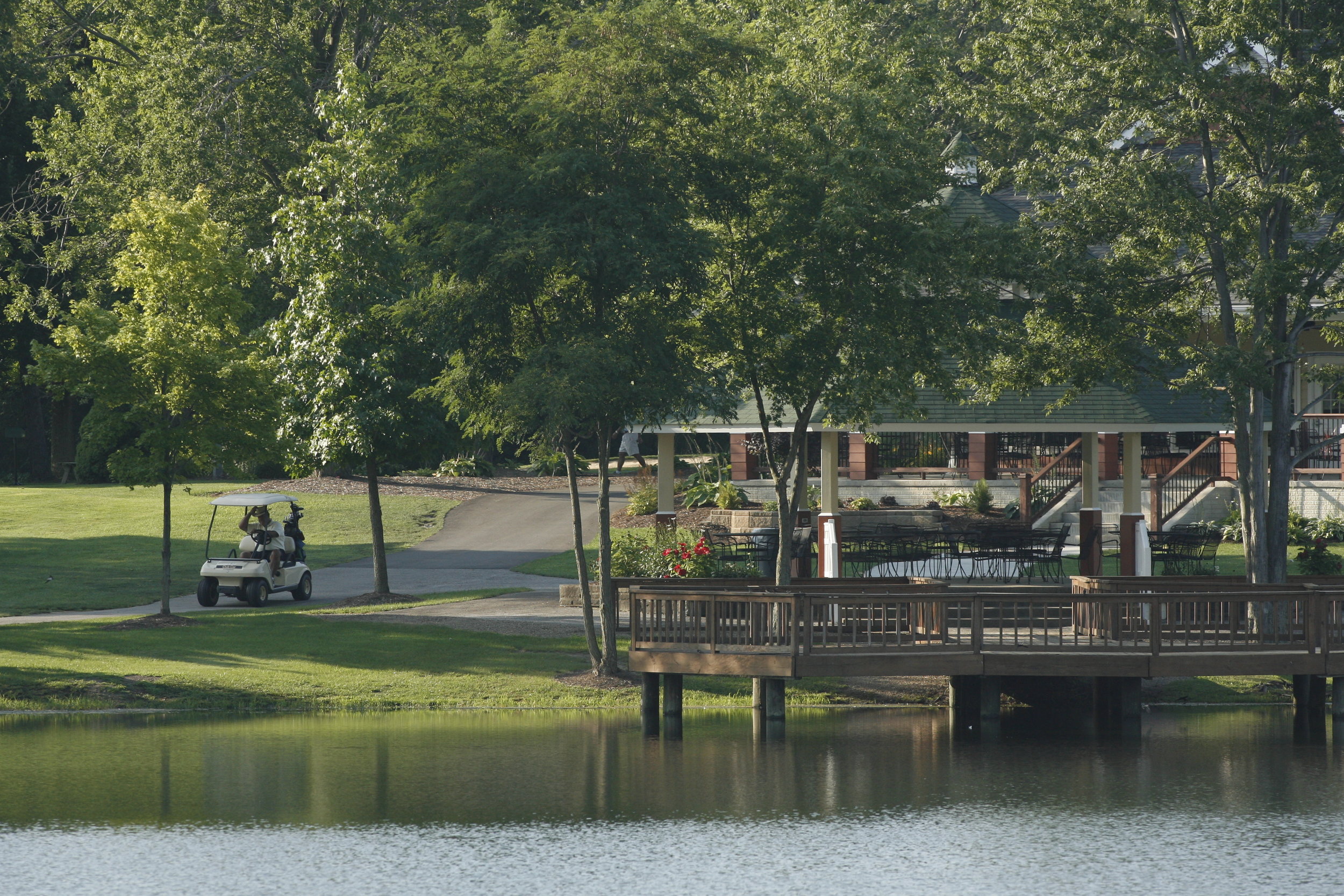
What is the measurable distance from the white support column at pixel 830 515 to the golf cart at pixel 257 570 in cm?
1022

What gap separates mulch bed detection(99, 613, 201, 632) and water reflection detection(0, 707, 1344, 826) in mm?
4107

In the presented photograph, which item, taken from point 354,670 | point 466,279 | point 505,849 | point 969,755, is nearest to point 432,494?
point 354,670

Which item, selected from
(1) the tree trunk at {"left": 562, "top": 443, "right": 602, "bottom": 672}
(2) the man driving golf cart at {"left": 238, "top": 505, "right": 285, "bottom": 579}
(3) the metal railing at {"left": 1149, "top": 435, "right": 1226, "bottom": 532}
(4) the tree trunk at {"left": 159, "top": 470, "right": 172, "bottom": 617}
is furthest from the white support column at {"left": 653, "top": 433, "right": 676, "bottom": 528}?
(3) the metal railing at {"left": 1149, "top": 435, "right": 1226, "bottom": 532}

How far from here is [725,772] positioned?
16.2 m

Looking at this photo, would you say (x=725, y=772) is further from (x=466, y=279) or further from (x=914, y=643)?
(x=466, y=279)

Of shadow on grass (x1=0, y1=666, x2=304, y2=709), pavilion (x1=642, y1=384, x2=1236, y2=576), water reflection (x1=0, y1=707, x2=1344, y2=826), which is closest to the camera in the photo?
water reflection (x1=0, y1=707, x2=1344, y2=826)

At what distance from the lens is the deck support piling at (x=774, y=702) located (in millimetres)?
19141

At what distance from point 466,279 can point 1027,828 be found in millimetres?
10063

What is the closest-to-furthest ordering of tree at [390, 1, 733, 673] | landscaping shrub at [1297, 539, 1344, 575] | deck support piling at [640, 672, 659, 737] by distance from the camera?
1. tree at [390, 1, 733, 673]
2. deck support piling at [640, 672, 659, 737]
3. landscaping shrub at [1297, 539, 1344, 575]

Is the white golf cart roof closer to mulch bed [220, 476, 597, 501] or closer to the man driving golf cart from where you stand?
the man driving golf cart

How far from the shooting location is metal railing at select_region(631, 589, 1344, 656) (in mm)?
18016

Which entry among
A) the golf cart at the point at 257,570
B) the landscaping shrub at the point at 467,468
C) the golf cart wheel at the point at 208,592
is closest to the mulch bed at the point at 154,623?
the golf cart wheel at the point at 208,592

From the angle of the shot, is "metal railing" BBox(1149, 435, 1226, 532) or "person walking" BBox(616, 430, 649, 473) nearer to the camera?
"metal railing" BBox(1149, 435, 1226, 532)

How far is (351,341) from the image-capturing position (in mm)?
27188
